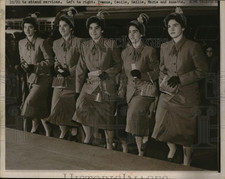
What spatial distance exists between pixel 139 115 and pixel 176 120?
→ 17cm

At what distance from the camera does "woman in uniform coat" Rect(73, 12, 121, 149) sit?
144 cm

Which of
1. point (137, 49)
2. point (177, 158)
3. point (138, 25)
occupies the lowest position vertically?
point (177, 158)

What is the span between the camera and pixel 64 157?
144 centimetres

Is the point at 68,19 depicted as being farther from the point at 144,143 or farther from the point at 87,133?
the point at 144,143

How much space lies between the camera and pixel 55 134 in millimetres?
1471

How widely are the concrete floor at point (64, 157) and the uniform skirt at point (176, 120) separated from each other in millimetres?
121

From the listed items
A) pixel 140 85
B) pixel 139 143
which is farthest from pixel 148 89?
pixel 139 143

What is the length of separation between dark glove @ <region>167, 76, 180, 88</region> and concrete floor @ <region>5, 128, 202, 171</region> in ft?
1.16

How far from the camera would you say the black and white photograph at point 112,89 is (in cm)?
143

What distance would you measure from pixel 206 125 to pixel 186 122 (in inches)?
3.7

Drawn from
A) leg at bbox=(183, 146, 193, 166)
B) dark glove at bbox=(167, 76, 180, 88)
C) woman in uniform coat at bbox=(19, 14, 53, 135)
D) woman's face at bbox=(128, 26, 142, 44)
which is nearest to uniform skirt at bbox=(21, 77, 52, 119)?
woman in uniform coat at bbox=(19, 14, 53, 135)

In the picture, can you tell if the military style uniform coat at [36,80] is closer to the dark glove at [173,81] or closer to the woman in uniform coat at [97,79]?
the woman in uniform coat at [97,79]

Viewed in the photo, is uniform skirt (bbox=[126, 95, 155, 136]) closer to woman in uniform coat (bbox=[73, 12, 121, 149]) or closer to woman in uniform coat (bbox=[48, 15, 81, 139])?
woman in uniform coat (bbox=[73, 12, 121, 149])

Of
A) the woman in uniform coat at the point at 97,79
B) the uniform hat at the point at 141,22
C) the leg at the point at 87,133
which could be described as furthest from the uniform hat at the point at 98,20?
the leg at the point at 87,133
